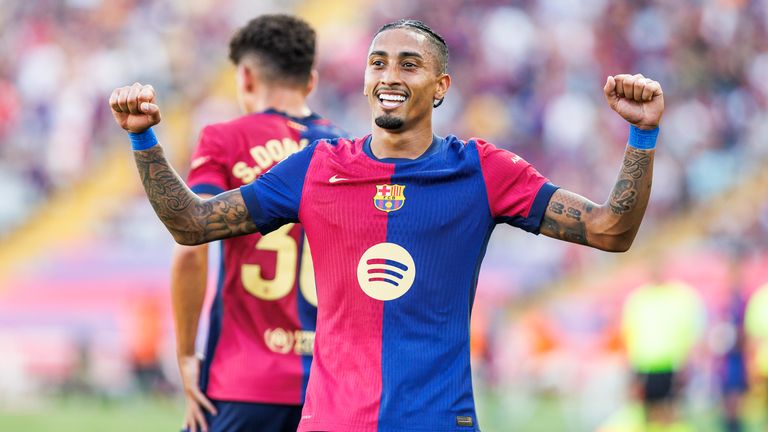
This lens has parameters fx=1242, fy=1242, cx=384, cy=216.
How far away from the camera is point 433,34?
4328 millimetres

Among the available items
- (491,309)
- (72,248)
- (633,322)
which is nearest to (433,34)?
(633,322)

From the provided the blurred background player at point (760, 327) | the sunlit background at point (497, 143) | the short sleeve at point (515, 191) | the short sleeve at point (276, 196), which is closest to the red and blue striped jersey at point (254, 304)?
the short sleeve at point (276, 196)

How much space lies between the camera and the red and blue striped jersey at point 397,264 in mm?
3947

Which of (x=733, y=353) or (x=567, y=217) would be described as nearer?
(x=567, y=217)

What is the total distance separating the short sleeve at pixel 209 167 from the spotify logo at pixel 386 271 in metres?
1.41

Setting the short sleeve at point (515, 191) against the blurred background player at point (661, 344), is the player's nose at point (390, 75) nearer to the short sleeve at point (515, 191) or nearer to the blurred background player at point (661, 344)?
the short sleeve at point (515, 191)

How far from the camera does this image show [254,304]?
214 inches

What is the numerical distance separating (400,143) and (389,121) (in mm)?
101

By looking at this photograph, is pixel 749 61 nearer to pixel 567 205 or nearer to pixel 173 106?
pixel 173 106

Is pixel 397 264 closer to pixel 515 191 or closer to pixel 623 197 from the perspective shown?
pixel 515 191

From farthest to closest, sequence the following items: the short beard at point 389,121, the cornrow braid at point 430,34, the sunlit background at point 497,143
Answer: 1. the sunlit background at point 497,143
2. the cornrow braid at point 430,34
3. the short beard at point 389,121

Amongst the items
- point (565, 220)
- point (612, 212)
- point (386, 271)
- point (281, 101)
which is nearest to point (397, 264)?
point (386, 271)

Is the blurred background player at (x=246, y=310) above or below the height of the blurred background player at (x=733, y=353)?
above

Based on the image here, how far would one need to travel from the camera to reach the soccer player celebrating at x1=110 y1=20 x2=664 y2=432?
12.9 ft
